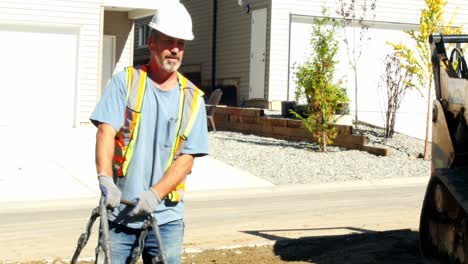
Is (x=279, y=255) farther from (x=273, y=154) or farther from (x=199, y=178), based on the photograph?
(x=273, y=154)

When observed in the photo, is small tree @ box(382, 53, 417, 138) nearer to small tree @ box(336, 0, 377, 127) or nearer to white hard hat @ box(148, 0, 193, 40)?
small tree @ box(336, 0, 377, 127)

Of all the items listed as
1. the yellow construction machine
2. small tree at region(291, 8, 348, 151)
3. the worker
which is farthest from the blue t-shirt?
small tree at region(291, 8, 348, 151)

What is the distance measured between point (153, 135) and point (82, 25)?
1735 cm

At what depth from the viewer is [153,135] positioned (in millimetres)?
4609

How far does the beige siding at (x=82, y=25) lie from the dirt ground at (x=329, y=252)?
501 inches

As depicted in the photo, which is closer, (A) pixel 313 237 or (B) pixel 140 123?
(B) pixel 140 123

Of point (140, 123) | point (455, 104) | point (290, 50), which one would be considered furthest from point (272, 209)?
point (290, 50)

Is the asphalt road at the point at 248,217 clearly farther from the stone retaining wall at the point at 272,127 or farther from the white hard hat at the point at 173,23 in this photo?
the white hard hat at the point at 173,23

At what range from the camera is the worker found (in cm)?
452

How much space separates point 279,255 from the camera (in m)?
8.74

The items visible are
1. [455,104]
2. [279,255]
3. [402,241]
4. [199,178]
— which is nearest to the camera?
[455,104]

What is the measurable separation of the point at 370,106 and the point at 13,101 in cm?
997

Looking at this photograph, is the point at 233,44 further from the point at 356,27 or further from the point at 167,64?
the point at 167,64

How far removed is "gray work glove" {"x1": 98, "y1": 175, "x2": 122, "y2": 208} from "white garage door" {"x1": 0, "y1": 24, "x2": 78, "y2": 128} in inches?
661
